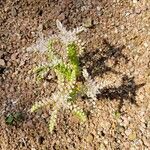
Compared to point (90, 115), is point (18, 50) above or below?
above

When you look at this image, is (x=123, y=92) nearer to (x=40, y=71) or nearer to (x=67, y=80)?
(x=67, y=80)

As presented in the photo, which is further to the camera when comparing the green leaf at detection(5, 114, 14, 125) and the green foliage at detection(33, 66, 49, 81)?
the green leaf at detection(5, 114, 14, 125)

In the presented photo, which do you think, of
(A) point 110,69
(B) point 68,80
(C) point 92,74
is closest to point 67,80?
(B) point 68,80

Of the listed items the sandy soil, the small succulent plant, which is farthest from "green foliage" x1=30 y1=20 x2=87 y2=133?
the sandy soil

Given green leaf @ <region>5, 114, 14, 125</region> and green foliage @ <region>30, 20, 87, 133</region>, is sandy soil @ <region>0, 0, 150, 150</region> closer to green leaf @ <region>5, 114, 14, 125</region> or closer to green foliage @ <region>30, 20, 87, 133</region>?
green leaf @ <region>5, 114, 14, 125</region>

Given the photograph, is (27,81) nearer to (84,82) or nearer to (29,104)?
(29,104)

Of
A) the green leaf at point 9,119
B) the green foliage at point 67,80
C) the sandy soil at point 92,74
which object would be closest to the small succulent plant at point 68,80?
the green foliage at point 67,80

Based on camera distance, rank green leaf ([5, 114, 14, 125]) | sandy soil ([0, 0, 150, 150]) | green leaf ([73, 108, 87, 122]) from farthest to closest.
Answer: green leaf ([5, 114, 14, 125])
sandy soil ([0, 0, 150, 150])
green leaf ([73, 108, 87, 122])

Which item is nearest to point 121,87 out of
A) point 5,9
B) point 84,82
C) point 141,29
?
point 84,82
